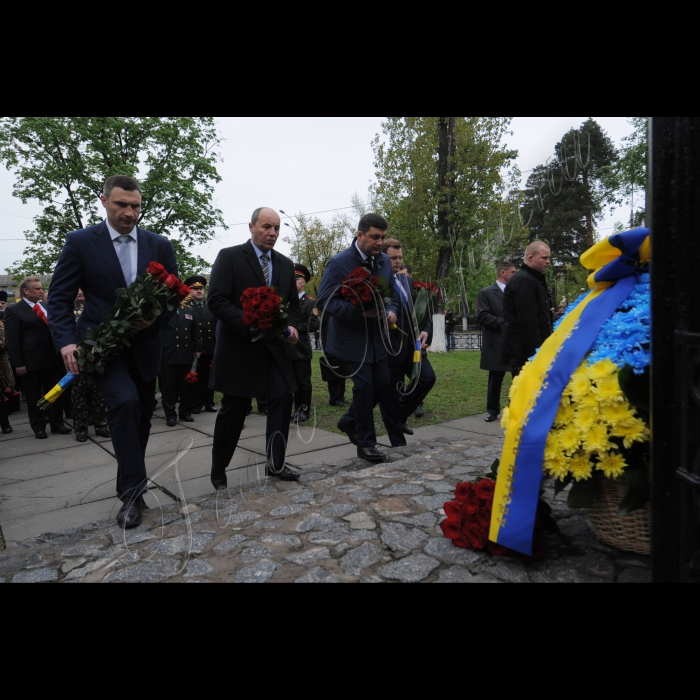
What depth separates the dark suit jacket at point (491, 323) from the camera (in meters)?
7.76

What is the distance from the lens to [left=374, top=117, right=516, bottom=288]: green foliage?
2234 centimetres

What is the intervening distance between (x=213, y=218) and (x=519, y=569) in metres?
22.4

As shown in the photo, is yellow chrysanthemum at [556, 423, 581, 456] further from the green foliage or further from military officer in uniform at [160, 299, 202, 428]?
the green foliage

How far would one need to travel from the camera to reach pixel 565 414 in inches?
103

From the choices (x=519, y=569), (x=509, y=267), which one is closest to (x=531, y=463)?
(x=519, y=569)

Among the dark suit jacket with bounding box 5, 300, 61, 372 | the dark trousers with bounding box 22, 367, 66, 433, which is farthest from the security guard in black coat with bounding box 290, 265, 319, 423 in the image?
the dark suit jacket with bounding box 5, 300, 61, 372

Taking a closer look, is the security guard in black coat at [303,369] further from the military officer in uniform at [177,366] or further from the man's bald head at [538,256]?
the man's bald head at [538,256]

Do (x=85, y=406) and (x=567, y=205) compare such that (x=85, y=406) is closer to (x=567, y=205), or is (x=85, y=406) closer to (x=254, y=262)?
(x=254, y=262)

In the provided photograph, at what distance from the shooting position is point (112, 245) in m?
4.05

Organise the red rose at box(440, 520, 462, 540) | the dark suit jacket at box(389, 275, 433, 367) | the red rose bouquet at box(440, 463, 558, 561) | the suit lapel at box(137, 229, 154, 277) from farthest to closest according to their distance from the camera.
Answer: the dark suit jacket at box(389, 275, 433, 367) < the suit lapel at box(137, 229, 154, 277) < the red rose at box(440, 520, 462, 540) < the red rose bouquet at box(440, 463, 558, 561)

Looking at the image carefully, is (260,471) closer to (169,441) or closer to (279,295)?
(279,295)

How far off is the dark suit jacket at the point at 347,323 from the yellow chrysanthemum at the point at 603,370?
286 cm

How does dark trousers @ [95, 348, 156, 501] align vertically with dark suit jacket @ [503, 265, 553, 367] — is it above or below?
below

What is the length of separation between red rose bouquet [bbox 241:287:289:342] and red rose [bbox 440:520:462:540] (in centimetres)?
216
